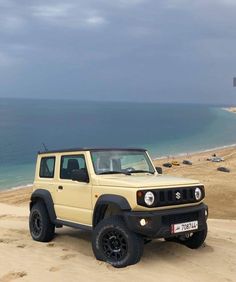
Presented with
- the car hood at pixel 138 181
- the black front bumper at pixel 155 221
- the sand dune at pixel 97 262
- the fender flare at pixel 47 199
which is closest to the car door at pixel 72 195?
the fender flare at pixel 47 199

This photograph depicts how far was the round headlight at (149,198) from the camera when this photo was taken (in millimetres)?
7379

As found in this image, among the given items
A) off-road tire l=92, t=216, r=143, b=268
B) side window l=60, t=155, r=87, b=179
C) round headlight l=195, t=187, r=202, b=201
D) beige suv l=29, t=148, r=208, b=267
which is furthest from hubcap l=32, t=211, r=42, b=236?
round headlight l=195, t=187, r=202, b=201

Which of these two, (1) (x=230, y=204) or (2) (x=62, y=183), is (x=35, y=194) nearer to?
(2) (x=62, y=183)

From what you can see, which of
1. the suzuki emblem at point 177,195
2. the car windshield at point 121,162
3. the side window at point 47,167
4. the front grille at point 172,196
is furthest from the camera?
the side window at point 47,167

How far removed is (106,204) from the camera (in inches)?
310

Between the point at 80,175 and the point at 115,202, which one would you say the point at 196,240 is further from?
the point at 80,175

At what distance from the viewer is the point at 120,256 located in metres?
7.52

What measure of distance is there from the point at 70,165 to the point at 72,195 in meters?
0.65

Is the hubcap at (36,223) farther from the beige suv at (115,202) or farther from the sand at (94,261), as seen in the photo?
the sand at (94,261)

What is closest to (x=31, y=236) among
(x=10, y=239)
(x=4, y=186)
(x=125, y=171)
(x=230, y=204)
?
(x=10, y=239)

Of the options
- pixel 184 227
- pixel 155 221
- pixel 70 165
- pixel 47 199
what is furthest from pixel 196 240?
pixel 47 199

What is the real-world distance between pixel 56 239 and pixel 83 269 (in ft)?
7.61

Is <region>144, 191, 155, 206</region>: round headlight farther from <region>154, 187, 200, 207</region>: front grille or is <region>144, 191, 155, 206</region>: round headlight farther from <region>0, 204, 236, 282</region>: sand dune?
<region>0, 204, 236, 282</region>: sand dune

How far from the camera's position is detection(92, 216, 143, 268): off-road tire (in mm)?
7363
